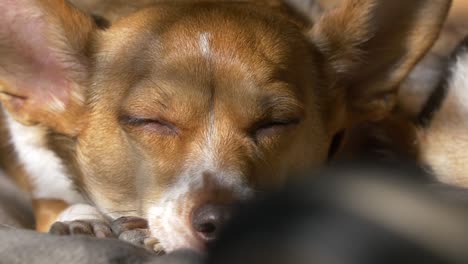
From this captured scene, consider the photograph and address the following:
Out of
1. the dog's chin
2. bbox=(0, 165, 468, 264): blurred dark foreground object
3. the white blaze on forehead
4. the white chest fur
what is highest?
bbox=(0, 165, 468, 264): blurred dark foreground object

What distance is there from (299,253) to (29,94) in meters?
1.10

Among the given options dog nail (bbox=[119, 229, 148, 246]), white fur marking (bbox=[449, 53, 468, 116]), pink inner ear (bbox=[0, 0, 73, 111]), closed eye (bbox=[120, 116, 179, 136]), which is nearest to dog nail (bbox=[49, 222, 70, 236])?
dog nail (bbox=[119, 229, 148, 246])

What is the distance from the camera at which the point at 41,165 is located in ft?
7.08

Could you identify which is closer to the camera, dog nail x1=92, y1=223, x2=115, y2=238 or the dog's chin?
the dog's chin

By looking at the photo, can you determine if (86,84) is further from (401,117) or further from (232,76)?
(401,117)

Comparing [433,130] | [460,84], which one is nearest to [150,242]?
[433,130]

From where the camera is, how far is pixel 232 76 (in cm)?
170

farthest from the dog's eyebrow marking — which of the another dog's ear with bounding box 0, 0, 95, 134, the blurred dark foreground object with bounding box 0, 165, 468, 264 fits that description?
the blurred dark foreground object with bounding box 0, 165, 468, 264

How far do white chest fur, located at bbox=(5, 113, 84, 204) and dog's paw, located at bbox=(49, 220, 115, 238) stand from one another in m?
0.36

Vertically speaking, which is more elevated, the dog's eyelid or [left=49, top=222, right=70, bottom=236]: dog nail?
the dog's eyelid

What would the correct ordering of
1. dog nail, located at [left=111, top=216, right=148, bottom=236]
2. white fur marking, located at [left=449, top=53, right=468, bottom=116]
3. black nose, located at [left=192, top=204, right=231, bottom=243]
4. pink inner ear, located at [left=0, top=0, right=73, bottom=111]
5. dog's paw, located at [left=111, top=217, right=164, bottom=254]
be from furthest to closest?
white fur marking, located at [left=449, top=53, right=468, bottom=116]
pink inner ear, located at [left=0, top=0, right=73, bottom=111]
dog nail, located at [left=111, top=216, right=148, bottom=236]
dog's paw, located at [left=111, top=217, right=164, bottom=254]
black nose, located at [left=192, top=204, right=231, bottom=243]

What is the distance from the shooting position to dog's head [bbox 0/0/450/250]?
1642 millimetres

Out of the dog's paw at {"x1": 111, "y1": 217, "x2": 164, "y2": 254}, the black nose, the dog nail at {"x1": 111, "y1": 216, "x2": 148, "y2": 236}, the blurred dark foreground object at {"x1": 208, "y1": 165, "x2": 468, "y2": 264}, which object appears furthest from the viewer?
the dog nail at {"x1": 111, "y1": 216, "x2": 148, "y2": 236}

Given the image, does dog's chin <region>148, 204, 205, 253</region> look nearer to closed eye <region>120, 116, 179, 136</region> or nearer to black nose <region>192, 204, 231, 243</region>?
black nose <region>192, 204, 231, 243</region>
